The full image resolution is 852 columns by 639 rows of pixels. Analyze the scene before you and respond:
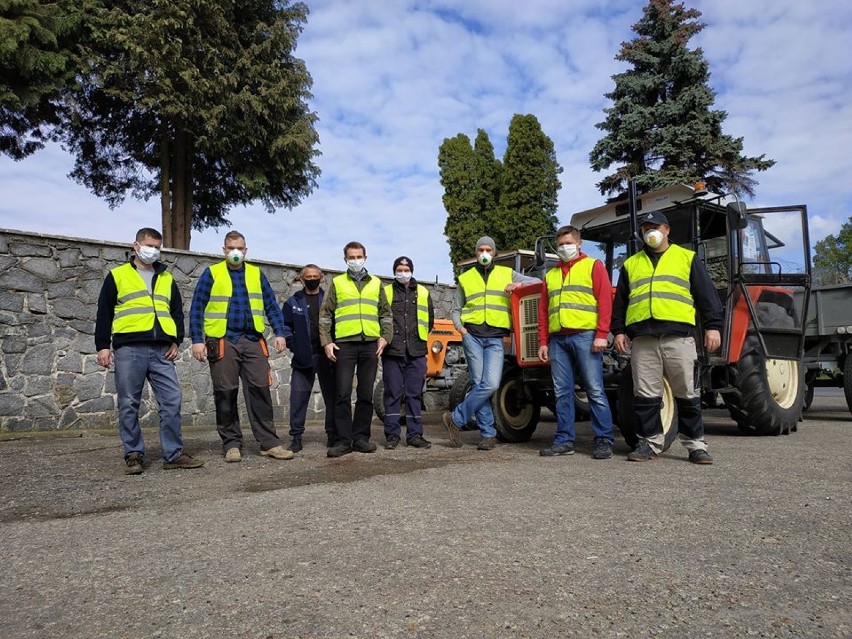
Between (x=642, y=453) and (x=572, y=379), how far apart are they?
2.94 feet

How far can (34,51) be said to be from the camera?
1306cm

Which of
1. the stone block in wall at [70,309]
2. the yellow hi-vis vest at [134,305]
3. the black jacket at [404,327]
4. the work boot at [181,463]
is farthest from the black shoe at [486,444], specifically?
the stone block in wall at [70,309]

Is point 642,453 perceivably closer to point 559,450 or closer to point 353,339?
point 559,450

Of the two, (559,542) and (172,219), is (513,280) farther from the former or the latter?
(172,219)

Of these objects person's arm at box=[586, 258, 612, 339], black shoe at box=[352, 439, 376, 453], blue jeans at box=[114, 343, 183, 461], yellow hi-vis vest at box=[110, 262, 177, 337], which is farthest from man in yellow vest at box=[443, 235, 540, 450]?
yellow hi-vis vest at box=[110, 262, 177, 337]

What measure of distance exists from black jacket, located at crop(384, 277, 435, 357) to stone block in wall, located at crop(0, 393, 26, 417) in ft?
16.1

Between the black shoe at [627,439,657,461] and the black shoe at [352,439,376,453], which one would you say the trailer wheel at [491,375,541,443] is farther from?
the black shoe at [627,439,657,461]

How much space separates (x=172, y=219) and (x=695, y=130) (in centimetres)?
1650

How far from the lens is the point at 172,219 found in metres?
16.7

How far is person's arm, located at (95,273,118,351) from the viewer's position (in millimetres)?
5355

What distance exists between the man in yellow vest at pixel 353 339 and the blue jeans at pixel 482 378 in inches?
34.6

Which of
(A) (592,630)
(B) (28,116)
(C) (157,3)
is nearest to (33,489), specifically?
(A) (592,630)

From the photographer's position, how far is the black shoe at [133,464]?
204 inches

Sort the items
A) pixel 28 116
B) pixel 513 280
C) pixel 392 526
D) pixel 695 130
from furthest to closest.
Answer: pixel 695 130
pixel 28 116
pixel 513 280
pixel 392 526
